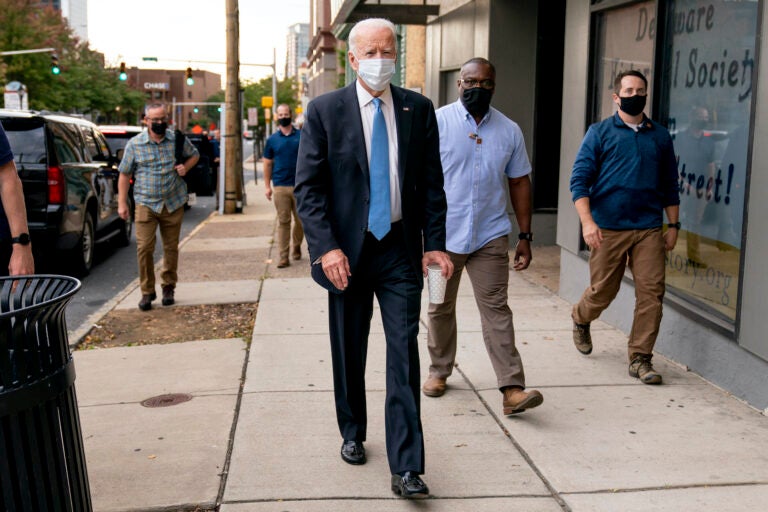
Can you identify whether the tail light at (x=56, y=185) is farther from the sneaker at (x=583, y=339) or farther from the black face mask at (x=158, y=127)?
the sneaker at (x=583, y=339)

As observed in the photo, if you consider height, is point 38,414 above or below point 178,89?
below

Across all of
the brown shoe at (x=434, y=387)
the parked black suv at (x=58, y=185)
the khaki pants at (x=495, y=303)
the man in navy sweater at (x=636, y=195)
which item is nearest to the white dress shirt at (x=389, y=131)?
the khaki pants at (x=495, y=303)

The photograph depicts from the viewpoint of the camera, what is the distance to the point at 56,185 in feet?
32.9

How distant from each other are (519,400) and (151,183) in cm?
478

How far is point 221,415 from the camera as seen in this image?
5.32m

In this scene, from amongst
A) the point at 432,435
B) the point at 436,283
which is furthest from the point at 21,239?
the point at 432,435

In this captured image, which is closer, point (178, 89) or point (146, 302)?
point (146, 302)

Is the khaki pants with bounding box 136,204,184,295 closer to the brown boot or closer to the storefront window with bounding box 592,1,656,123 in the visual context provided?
the brown boot

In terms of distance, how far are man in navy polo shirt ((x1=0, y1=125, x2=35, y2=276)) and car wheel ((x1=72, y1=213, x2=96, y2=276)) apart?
22.5ft

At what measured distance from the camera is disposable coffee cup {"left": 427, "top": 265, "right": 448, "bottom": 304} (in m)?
3.92

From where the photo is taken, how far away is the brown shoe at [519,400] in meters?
4.92

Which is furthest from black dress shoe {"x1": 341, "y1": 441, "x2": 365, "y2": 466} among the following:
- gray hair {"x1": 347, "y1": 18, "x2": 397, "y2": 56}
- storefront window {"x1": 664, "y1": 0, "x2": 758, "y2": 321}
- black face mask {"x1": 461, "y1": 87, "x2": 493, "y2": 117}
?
storefront window {"x1": 664, "y1": 0, "x2": 758, "y2": 321}

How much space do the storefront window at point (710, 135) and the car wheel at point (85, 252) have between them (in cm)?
714

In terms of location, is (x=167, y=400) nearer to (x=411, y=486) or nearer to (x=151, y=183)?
(x=411, y=486)
